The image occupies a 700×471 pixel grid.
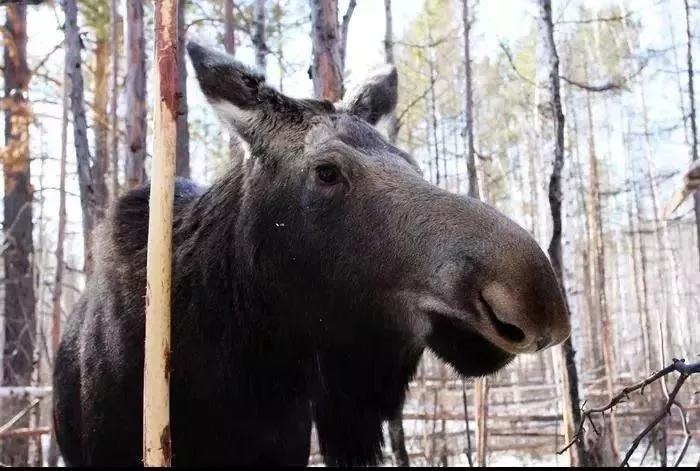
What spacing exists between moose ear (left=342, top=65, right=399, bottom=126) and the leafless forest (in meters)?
0.61

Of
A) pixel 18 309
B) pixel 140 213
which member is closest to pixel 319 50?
pixel 140 213

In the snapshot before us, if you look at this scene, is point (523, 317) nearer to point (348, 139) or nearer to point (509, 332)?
point (509, 332)

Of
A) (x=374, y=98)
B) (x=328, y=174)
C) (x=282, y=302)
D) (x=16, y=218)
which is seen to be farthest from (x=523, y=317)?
(x=16, y=218)

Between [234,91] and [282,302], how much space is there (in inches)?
43.6

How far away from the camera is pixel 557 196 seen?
709 cm

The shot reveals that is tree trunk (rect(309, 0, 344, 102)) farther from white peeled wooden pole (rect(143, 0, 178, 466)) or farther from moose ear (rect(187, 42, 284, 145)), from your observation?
white peeled wooden pole (rect(143, 0, 178, 466))

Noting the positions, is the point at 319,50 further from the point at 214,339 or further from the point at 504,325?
the point at 504,325

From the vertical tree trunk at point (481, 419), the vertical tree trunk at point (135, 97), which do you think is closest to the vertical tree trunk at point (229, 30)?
→ the vertical tree trunk at point (135, 97)

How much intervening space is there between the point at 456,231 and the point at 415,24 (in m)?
20.5

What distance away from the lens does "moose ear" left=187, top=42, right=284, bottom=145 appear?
3.15 meters

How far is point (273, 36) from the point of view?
17.0m

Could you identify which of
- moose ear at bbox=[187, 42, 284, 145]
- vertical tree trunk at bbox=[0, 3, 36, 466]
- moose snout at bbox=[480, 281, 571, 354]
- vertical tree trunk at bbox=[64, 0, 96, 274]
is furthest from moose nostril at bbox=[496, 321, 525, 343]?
vertical tree trunk at bbox=[0, 3, 36, 466]

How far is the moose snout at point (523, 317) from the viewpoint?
2.01 metres

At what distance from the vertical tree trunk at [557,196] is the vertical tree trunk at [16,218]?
9294 mm
